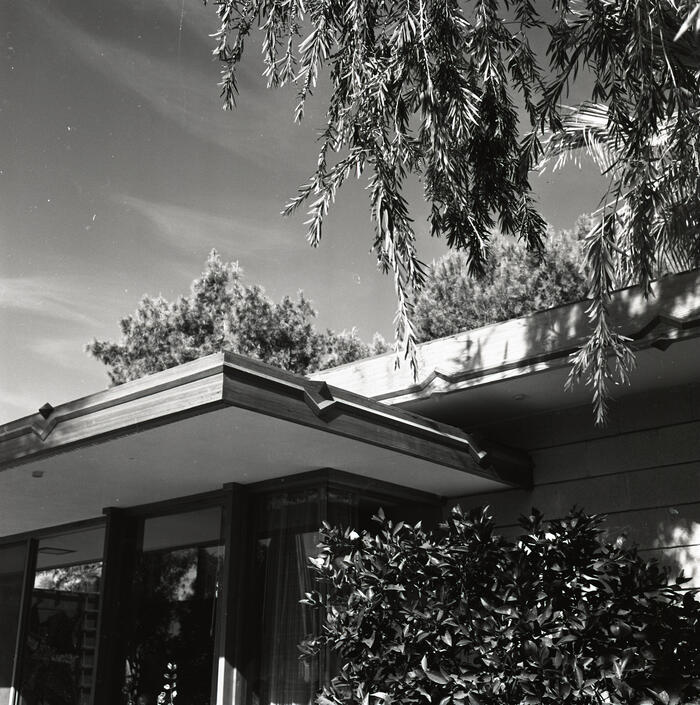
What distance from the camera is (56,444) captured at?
518 centimetres

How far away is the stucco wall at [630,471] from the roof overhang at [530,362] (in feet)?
0.50

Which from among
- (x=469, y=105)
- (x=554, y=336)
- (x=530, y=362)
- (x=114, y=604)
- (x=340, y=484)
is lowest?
(x=114, y=604)

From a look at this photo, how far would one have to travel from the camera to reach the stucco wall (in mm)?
5719

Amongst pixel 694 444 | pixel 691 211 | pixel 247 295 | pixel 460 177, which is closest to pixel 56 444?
pixel 460 177

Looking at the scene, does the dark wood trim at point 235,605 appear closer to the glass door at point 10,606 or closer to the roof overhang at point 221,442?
the roof overhang at point 221,442

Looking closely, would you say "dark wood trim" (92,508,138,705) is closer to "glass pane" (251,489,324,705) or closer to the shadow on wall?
"glass pane" (251,489,324,705)

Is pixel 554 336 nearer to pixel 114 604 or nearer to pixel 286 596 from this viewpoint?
pixel 286 596

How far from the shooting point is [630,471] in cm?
600

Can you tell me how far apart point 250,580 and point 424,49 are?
150 inches

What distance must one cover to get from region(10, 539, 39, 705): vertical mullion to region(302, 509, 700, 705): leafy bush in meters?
4.92

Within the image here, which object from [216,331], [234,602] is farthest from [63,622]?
[216,331]

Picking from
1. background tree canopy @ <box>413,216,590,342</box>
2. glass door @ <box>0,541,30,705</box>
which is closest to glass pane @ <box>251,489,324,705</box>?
glass door @ <box>0,541,30,705</box>

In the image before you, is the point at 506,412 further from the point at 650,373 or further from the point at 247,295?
the point at 247,295

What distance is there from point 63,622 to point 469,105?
5.97 metres
